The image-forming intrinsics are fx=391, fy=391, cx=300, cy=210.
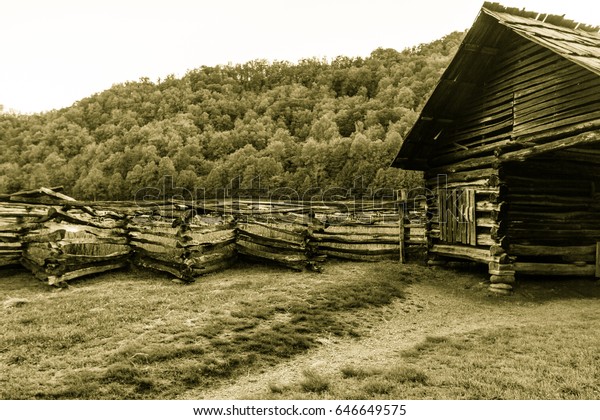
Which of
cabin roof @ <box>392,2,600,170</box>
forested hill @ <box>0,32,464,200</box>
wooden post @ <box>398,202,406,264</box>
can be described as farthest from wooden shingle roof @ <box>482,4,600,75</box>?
forested hill @ <box>0,32,464,200</box>

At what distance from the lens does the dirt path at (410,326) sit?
5039 mm

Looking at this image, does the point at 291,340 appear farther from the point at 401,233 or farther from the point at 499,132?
the point at 499,132

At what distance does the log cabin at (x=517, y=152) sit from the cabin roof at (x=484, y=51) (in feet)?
0.11

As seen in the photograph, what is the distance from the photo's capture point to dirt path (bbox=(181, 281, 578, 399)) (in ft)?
16.5

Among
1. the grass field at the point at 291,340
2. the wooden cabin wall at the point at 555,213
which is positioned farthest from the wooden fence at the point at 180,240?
the wooden cabin wall at the point at 555,213

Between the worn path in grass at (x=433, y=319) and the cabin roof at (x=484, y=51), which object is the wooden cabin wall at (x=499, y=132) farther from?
the worn path in grass at (x=433, y=319)

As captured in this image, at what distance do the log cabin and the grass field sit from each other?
1085mm

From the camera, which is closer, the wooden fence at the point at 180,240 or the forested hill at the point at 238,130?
the wooden fence at the point at 180,240

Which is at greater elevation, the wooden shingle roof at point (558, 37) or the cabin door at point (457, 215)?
the wooden shingle roof at point (558, 37)

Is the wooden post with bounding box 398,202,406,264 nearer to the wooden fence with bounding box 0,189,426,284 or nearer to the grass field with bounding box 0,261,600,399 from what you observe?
the wooden fence with bounding box 0,189,426,284

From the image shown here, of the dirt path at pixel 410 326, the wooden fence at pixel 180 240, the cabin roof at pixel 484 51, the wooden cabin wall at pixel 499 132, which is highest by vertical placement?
the cabin roof at pixel 484 51

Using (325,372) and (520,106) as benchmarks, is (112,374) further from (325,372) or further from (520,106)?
(520,106)

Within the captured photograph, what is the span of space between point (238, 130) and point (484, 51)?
147 feet

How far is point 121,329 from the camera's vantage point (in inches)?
249
